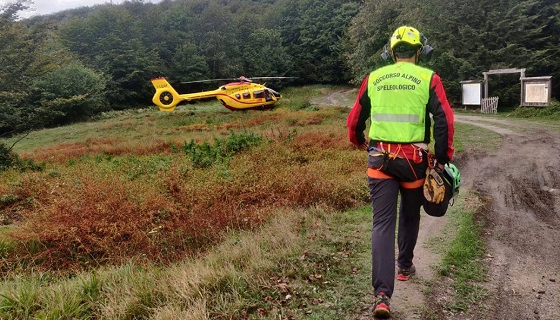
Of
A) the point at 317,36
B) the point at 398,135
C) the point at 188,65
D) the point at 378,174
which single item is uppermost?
the point at 317,36

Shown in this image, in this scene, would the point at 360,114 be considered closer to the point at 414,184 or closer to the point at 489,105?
the point at 414,184

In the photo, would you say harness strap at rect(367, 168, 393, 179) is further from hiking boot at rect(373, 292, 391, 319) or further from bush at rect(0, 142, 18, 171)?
bush at rect(0, 142, 18, 171)

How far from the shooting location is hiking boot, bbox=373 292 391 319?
3.01 metres

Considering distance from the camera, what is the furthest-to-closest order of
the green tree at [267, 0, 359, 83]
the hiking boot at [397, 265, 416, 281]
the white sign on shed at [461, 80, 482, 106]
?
the green tree at [267, 0, 359, 83] → the white sign on shed at [461, 80, 482, 106] → the hiking boot at [397, 265, 416, 281]

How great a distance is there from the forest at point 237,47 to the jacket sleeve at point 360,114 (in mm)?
13982

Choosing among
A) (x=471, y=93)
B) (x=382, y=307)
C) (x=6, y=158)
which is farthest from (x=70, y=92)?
(x=382, y=307)

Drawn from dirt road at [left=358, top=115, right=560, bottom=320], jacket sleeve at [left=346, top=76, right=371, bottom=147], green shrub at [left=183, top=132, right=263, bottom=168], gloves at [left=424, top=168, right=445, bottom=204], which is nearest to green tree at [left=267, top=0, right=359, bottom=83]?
green shrub at [left=183, top=132, right=263, bottom=168]

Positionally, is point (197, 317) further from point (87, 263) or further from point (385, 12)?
point (385, 12)

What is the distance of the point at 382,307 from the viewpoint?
3.01 meters

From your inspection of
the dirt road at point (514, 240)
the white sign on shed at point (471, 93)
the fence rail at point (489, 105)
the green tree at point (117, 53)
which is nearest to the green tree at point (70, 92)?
the green tree at point (117, 53)

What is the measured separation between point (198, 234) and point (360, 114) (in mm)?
3575

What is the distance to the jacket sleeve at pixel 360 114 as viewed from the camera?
137 inches

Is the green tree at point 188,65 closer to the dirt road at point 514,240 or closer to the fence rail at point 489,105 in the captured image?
the fence rail at point 489,105

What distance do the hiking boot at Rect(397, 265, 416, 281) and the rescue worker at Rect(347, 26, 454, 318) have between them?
67cm
